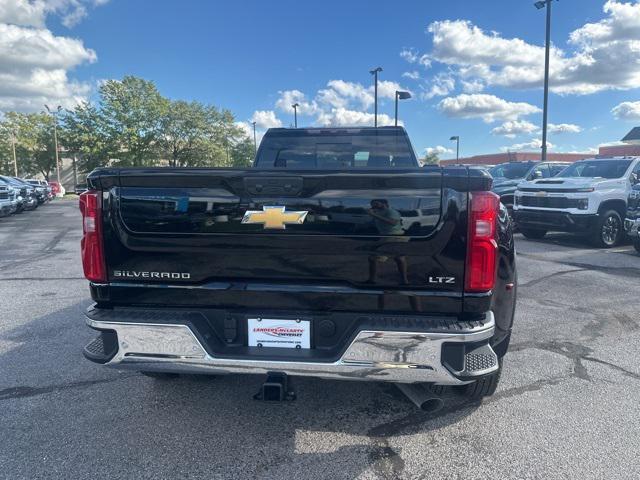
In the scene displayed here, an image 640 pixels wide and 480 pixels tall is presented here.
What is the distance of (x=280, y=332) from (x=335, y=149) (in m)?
2.99

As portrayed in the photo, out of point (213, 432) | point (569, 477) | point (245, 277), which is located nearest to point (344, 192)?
point (245, 277)

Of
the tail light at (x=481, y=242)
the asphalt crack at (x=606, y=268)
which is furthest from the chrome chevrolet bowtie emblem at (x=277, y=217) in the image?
the asphalt crack at (x=606, y=268)

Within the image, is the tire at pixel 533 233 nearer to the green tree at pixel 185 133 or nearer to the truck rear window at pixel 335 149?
the truck rear window at pixel 335 149

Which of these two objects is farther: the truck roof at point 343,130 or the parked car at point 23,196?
the parked car at point 23,196

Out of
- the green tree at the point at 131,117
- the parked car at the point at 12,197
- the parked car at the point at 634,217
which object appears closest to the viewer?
the parked car at the point at 634,217

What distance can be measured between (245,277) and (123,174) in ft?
2.93

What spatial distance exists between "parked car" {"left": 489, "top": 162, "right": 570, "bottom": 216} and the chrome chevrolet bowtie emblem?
1101cm

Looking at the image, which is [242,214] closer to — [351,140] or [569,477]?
[569,477]

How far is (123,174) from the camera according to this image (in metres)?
2.57

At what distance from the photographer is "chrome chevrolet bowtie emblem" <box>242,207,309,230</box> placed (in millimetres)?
2461

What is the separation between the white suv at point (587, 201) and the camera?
1011cm

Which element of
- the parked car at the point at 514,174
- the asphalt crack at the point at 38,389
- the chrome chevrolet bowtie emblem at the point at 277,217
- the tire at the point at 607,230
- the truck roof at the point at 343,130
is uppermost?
the truck roof at the point at 343,130

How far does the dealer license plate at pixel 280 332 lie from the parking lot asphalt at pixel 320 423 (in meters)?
0.68

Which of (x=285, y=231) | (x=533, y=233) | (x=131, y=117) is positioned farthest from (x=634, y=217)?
(x=131, y=117)
